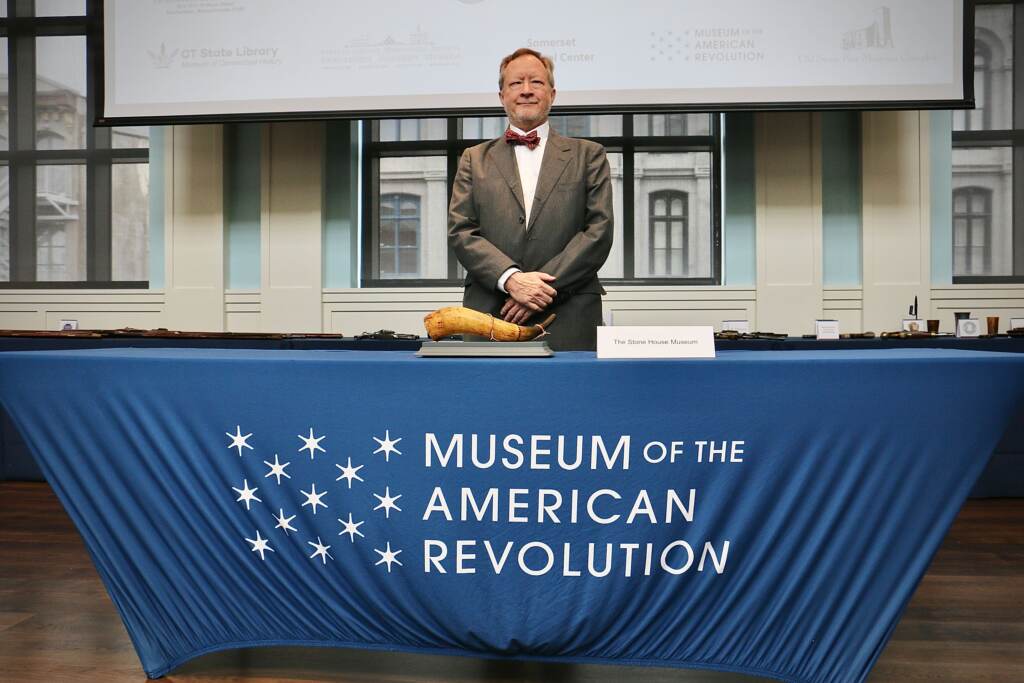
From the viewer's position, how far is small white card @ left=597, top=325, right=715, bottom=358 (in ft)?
4.05

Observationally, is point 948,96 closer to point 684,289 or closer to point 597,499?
point 684,289

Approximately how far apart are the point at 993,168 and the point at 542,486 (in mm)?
4619

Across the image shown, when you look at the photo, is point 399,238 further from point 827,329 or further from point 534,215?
point 534,215

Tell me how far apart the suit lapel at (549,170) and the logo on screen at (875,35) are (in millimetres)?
2830

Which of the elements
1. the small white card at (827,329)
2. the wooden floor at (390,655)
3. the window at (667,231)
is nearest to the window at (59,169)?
the wooden floor at (390,655)

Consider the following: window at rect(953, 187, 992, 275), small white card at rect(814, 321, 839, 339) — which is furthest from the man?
window at rect(953, 187, 992, 275)

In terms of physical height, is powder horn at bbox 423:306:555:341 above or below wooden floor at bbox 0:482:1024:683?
above

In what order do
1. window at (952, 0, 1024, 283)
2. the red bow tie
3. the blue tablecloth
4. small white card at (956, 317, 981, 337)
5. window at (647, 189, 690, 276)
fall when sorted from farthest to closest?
1. window at (647, 189, 690, 276)
2. window at (952, 0, 1024, 283)
3. small white card at (956, 317, 981, 337)
4. the red bow tie
5. the blue tablecloth

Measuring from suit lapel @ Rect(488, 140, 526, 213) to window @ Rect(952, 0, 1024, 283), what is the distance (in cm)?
379

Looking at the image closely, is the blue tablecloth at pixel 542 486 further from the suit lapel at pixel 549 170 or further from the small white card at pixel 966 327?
the small white card at pixel 966 327

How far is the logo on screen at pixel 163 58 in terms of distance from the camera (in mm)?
4203

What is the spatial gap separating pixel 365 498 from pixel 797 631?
2.59 feet

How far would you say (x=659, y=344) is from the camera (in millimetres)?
1235

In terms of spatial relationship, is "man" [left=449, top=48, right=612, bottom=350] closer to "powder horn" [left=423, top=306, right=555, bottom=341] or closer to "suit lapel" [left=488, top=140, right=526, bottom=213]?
"suit lapel" [left=488, top=140, right=526, bottom=213]
